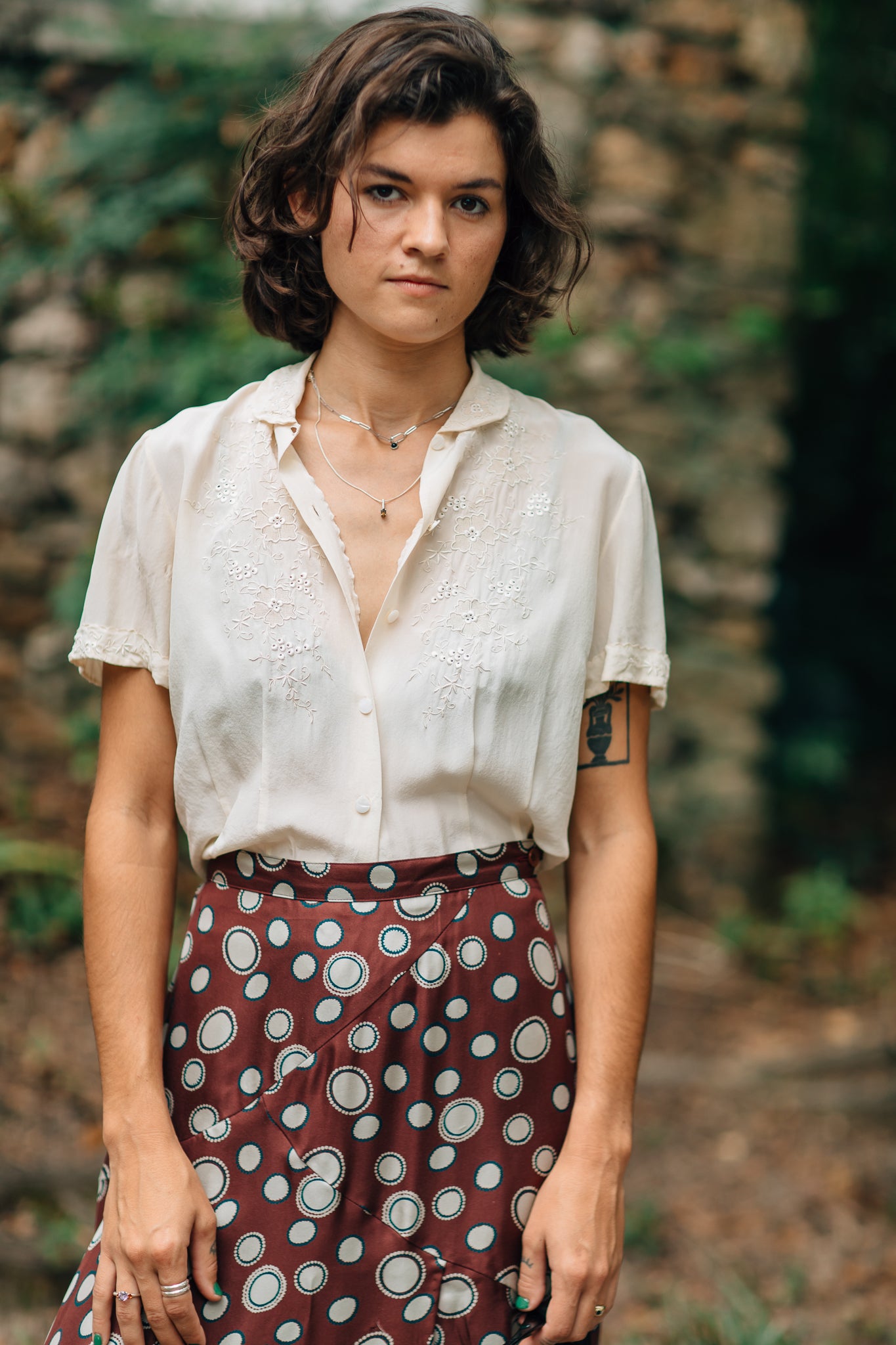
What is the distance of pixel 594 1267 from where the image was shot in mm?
1310

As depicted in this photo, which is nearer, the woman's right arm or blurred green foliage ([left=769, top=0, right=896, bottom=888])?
the woman's right arm

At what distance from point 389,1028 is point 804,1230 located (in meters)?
2.27

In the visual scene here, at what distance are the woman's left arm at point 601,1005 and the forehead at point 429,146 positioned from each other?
0.63m

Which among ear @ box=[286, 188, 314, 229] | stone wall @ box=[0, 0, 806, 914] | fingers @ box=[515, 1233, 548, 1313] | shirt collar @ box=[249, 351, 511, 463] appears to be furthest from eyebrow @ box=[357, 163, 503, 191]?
stone wall @ box=[0, 0, 806, 914]

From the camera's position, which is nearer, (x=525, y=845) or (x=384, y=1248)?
(x=384, y=1248)

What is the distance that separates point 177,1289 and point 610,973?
0.58 meters

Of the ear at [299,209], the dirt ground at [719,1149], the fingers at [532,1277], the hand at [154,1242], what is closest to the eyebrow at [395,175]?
the ear at [299,209]

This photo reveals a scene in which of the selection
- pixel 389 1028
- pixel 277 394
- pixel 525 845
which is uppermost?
pixel 277 394

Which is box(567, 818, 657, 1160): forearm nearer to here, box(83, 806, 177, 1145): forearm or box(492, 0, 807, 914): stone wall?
box(83, 806, 177, 1145): forearm

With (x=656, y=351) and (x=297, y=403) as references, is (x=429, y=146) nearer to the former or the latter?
(x=297, y=403)

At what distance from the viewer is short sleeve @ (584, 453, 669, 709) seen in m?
1.44

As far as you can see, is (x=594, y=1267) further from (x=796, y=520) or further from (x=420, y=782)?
(x=796, y=520)

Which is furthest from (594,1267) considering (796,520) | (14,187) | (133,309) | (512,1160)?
(796,520)

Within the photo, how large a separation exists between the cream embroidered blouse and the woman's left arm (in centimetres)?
5
